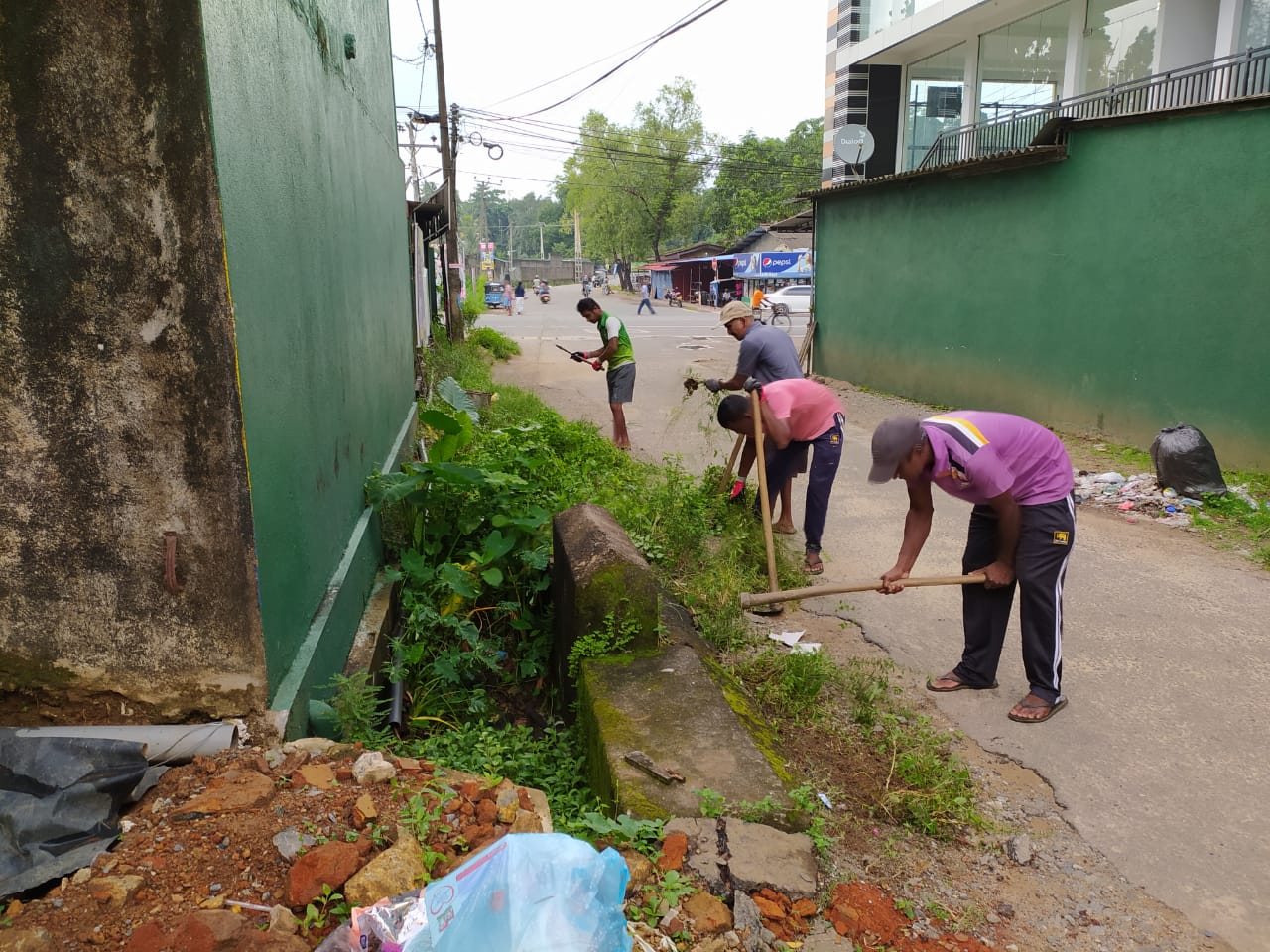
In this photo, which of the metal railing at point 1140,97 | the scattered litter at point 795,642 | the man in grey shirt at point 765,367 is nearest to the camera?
the scattered litter at point 795,642

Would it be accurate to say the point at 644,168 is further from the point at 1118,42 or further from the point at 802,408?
the point at 802,408

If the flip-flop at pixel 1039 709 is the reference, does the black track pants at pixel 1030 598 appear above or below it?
above

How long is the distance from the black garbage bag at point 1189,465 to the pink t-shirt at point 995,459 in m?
3.89

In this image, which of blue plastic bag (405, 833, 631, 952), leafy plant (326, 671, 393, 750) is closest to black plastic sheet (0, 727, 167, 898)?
leafy plant (326, 671, 393, 750)

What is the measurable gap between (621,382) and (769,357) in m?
2.80

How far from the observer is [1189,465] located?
22.9ft

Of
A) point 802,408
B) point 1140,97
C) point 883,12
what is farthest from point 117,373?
point 883,12

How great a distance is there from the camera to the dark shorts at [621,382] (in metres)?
8.93

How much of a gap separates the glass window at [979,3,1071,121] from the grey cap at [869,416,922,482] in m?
13.8

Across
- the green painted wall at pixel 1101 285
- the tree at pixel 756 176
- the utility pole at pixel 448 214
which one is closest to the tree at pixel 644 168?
the tree at pixel 756 176

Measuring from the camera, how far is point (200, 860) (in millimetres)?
2119

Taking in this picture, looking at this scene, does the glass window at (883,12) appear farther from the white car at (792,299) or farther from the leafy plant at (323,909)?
the leafy plant at (323,909)

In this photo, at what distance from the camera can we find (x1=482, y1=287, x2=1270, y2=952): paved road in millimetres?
2990

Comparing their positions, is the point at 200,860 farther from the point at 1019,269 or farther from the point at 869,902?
the point at 1019,269
